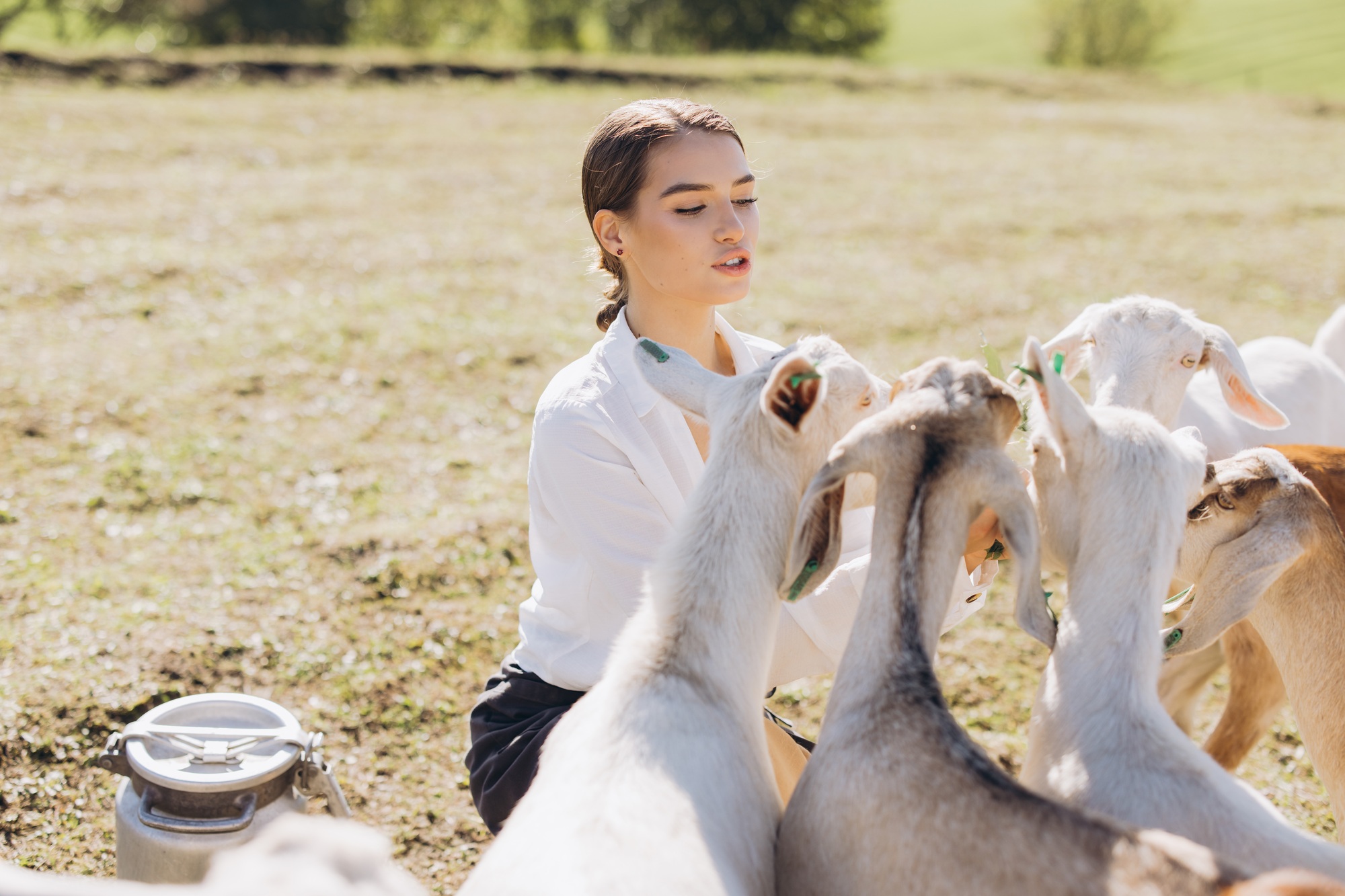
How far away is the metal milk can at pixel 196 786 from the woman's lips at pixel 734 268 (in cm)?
168

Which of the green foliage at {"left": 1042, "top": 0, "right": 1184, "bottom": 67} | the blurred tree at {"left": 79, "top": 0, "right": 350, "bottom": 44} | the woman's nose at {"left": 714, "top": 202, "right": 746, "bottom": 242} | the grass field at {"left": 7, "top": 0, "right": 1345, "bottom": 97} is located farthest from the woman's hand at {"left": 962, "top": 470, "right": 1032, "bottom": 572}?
the green foliage at {"left": 1042, "top": 0, "right": 1184, "bottom": 67}

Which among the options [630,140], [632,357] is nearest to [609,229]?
[630,140]

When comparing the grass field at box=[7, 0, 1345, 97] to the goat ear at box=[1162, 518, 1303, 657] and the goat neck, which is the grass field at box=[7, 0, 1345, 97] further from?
the goat ear at box=[1162, 518, 1303, 657]

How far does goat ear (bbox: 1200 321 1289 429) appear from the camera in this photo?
3639 millimetres

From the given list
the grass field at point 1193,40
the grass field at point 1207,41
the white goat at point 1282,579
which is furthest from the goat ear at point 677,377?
the grass field at point 1207,41

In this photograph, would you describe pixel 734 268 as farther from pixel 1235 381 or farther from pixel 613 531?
pixel 1235 381

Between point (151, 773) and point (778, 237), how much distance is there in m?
9.47

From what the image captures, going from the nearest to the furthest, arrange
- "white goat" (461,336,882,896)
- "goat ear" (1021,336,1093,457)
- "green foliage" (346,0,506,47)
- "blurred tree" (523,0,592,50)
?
"white goat" (461,336,882,896), "goat ear" (1021,336,1093,457), "green foliage" (346,0,506,47), "blurred tree" (523,0,592,50)

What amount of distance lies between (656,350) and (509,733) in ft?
3.81

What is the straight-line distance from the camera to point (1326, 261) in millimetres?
10555

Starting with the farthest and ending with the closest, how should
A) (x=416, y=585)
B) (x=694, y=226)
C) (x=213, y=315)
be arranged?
(x=213, y=315)
(x=416, y=585)
(x=694, y=226)

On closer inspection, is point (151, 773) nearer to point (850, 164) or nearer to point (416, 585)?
point (416, 585)

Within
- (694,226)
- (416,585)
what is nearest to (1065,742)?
(694,226)

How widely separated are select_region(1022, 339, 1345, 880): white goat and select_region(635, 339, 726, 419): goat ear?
0.70 meters
